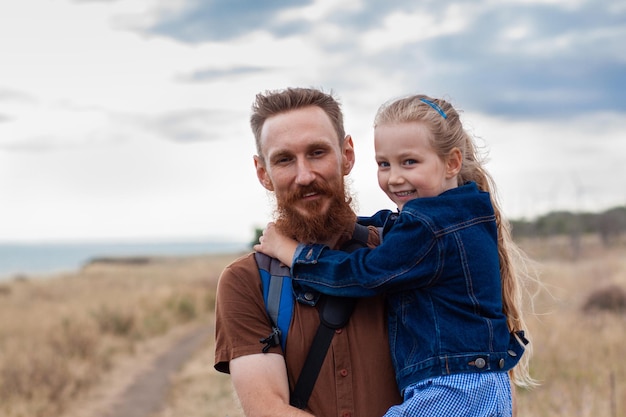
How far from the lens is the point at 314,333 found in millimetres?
2697

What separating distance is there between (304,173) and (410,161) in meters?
0.47

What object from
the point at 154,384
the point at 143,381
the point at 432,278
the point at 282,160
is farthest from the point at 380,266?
the point at 143,381

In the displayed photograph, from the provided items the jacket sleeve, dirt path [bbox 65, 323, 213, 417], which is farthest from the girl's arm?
dirt path [bbox 65, 323, 213, 417]

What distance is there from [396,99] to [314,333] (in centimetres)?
116

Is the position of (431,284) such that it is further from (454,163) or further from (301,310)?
(454,163)

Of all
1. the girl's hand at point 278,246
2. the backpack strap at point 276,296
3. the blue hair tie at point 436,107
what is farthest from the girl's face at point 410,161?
the backpack strap at point 276,296

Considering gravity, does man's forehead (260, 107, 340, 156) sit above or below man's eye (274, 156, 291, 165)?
above

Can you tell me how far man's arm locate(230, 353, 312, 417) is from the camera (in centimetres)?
254

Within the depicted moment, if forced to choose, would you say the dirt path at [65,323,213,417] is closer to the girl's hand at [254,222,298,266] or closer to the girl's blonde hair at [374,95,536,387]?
the girl's hand at [254,222,298,266]

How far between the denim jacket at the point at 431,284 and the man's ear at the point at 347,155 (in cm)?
50

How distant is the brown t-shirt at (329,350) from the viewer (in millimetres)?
2662

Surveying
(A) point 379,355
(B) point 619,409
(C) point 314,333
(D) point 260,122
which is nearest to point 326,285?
(C) point 314,333

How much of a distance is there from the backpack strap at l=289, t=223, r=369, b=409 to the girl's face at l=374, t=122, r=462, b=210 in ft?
1.84

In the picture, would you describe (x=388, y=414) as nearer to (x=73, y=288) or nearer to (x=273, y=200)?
(x=273, y=200)
